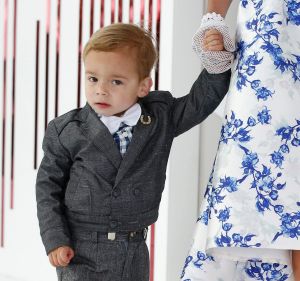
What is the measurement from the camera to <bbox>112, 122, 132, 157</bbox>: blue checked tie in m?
1.41

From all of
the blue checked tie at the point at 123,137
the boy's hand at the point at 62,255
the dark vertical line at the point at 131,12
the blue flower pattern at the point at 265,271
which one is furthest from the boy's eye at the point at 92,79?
the dark vertical line at the point at 131,12

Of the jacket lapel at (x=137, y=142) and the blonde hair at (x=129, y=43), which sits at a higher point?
the blonde hair at (x=129, y=43)

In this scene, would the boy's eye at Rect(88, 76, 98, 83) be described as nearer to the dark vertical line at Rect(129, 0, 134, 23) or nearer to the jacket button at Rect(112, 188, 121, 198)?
the jacket button at Rect(112, 188, 121, 198)

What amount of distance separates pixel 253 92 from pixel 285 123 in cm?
8

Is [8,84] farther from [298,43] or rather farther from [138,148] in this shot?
[298,43]

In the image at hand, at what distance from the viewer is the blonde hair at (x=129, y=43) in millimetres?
1396

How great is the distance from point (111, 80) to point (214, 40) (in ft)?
0.70

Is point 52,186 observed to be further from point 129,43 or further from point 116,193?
point 129,43

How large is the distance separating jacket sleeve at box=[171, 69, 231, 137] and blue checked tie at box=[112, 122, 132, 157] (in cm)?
10

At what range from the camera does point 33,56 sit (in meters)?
2.59

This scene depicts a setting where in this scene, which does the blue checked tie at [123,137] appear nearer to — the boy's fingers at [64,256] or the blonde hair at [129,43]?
the blonde hair at [129,43]

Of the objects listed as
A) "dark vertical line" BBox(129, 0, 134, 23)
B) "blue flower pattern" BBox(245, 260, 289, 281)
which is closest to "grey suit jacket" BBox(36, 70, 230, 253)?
"blue flower pattern" BBox(245, 260, 289, 281)

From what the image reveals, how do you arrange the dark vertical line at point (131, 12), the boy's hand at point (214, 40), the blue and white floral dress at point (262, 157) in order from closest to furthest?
1. the blue and white floral dress at point (262, 157)
2. the boy's hand at point (214, 40)
3. the dark vertical line at point (131, 12)

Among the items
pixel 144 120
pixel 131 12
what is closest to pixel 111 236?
pixel 144 120
